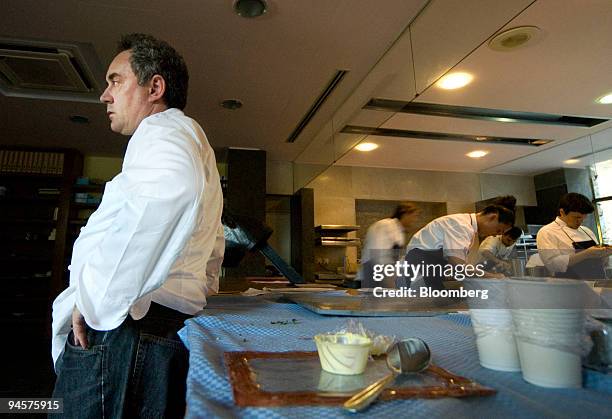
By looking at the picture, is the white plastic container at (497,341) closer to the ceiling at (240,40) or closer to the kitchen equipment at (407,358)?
the kitchen equipment at (407,358)

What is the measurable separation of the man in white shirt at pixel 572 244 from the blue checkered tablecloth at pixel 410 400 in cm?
104

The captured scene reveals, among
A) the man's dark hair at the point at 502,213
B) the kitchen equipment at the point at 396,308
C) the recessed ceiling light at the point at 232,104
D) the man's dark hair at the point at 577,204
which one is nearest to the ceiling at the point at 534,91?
the man's dark hair at the point at 577,204

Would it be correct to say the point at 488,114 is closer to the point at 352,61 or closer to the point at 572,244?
the point at 352,61

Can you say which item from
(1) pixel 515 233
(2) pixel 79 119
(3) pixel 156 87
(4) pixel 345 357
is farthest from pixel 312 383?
(2) pixel 79 119

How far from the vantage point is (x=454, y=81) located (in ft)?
9.00

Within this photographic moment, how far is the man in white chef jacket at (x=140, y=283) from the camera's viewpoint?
59 cm

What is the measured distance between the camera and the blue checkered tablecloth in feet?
1.11

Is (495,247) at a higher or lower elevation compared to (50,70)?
lower

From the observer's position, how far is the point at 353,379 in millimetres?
429

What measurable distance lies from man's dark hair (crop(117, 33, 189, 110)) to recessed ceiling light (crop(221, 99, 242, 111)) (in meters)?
2.29

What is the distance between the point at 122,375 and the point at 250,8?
2014 mm

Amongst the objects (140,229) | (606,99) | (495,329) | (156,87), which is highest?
(606,99)

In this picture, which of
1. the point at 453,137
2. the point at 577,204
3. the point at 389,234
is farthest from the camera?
the point at 453,137

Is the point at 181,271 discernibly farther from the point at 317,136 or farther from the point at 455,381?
the point at 317,136
